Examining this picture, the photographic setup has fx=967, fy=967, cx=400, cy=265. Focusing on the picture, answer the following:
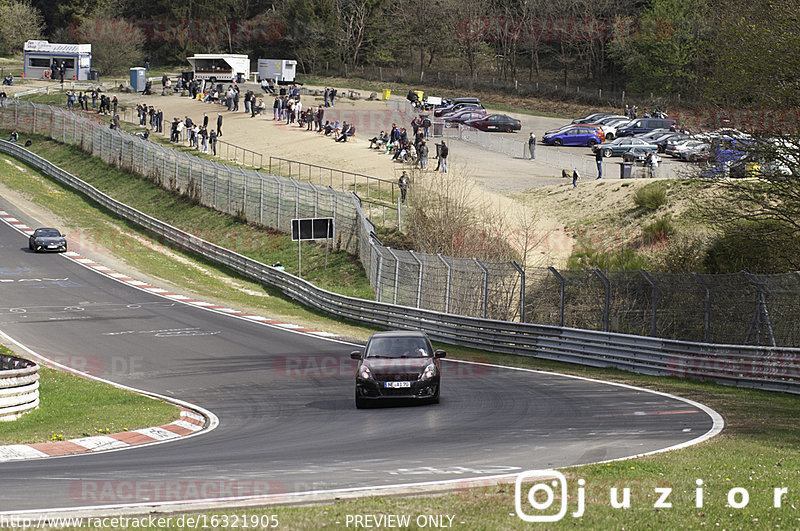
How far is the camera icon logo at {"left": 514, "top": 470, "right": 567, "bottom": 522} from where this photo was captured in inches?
353

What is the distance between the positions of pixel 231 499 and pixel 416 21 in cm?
10247

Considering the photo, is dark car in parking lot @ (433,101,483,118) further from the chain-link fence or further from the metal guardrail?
the chain-link fence

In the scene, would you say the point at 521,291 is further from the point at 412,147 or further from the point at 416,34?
the point at 416,34

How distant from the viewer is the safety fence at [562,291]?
20797mm

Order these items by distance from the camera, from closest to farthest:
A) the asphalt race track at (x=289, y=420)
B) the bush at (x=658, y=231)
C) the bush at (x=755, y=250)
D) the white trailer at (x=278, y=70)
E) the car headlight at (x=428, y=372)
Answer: the asphalt race track at (x=289, y=420) < the car headlight at (x=428, y=372) < the bush at (x=755, y=250) < the bush at (x=658, y=231) < the white trailer at (x=278, y=70)

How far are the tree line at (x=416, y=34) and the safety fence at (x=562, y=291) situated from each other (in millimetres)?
43395

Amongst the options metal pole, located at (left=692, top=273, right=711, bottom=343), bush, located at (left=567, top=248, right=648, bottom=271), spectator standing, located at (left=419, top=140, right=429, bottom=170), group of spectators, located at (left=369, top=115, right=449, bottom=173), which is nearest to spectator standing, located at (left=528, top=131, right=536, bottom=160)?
group of spectators, located at (left=369, top=115, right=449, bottom=173)

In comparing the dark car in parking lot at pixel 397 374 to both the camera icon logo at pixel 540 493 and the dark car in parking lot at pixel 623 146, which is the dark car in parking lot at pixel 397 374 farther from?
the dark car in parking lot at pixel 623 146

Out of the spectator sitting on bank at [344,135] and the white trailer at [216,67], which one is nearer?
the spectator sitting on bank at [344,135]

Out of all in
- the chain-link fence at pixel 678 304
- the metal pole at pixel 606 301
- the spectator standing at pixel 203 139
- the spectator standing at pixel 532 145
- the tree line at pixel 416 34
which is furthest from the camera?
the tree line at pixel 416 34

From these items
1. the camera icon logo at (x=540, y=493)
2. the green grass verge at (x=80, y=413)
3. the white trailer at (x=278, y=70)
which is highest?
the white trailer at (x=278, y=70)

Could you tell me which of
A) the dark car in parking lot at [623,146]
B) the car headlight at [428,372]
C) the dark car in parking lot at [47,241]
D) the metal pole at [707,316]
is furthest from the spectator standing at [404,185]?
the car headlight at [428,372]

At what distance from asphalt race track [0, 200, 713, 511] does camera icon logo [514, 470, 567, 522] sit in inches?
33.1

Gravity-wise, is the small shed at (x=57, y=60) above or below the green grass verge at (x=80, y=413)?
above
